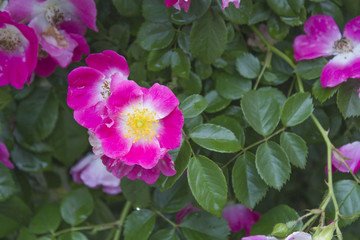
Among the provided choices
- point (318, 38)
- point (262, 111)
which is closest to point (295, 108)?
point (262, 111)

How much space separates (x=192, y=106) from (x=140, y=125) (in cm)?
9

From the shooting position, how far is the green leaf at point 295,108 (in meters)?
0.76

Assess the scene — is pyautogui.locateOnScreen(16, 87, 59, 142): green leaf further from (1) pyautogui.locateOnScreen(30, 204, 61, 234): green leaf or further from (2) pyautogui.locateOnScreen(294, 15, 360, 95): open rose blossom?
(2) pyautogui.locateOnScreen(294, 15, 360, 95): open rose blossom

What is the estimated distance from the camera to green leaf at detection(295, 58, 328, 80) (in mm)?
804

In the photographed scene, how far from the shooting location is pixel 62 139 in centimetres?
100

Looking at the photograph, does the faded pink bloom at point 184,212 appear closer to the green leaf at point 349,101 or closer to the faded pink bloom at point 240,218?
the faded pink bloom at point 240,218

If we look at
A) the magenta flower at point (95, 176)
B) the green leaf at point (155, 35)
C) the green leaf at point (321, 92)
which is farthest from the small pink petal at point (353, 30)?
the magenta flower at point (95, 176)

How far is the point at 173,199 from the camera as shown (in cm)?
87

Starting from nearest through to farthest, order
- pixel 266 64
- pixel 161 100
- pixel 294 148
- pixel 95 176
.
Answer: pixel 161 100
pixel 294 148
pixel 266 64
pixel 95 176

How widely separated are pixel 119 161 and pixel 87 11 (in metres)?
0.30

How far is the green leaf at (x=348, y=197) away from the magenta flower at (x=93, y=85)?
1.31 feet

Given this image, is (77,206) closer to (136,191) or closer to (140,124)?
(136,191)

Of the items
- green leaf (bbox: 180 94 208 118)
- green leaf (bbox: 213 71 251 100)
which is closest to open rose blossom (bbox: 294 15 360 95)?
green leaf (bbox: 213 71 251 100)

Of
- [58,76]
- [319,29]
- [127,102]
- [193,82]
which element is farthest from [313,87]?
[58,76]
